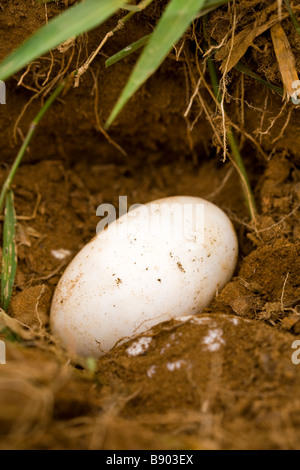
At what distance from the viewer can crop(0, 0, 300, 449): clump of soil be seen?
1034mm

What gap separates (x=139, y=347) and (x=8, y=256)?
70 cm

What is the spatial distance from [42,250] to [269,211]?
0.98m

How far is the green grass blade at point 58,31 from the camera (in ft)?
3.80

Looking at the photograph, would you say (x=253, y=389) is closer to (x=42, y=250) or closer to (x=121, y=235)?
(x=121, y=235)

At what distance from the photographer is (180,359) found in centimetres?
122

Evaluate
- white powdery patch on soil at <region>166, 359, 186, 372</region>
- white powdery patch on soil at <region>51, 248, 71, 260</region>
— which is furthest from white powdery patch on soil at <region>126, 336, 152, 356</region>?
white powdery patch on soil at <region>51, 248, 71, 260</region>

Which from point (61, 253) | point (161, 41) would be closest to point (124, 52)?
point (161, 41)
